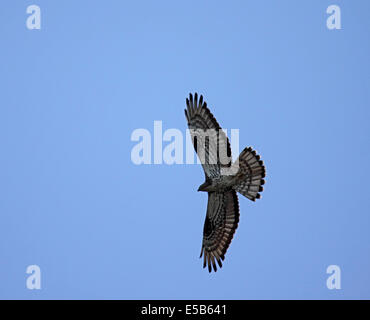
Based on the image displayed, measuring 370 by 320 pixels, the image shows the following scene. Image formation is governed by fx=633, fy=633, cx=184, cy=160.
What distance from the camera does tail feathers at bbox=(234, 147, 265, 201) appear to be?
435 inches

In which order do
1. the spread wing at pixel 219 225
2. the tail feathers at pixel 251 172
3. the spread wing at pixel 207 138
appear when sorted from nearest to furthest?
the spread wing at pixel 207 138 < the tail feathers at pixel 251 172 < the spread wing at pixel 219 225

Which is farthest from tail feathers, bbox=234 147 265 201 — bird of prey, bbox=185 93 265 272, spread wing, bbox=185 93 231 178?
spread wing, bbox=185 93 231 178

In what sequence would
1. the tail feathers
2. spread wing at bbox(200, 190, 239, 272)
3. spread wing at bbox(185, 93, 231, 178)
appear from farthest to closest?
spread wing at bbox(200, 190, 239, 272) → the tail feathers → spread wing at bbox(185, 93, 231, 178)

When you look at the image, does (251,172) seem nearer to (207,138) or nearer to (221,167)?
(221,167)

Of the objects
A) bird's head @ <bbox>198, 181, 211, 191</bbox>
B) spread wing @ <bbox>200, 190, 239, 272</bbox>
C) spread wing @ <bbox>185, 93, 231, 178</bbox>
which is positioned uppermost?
spread wing @ <bbox>185, 93, 231, 178</bbox>

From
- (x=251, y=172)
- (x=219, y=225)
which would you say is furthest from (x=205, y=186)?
(x=219, y=225)

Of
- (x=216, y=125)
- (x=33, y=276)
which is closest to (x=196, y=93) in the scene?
(x=216, y=125)

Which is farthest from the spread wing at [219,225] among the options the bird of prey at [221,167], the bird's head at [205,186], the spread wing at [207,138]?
the spread wing at [207,138]

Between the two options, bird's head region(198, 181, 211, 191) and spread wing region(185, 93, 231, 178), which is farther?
bird's head region(198, 181, 211, 191)

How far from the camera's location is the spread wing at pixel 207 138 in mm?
10711

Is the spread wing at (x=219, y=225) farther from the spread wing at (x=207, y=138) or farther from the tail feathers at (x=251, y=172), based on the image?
the spread wing at (x=207, y=138)

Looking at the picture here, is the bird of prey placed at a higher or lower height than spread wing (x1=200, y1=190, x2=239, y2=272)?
higher

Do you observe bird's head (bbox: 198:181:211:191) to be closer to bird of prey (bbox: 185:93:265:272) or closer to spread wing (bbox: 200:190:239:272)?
bird of prey (bbox: 185:93:265:272)
